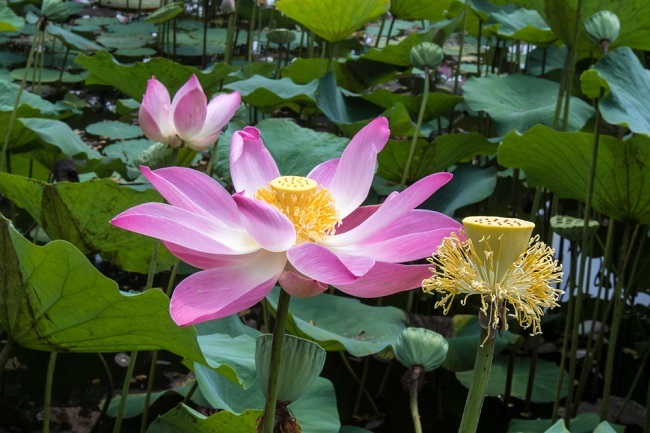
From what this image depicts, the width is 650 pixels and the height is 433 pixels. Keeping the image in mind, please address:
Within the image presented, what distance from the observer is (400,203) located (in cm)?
62

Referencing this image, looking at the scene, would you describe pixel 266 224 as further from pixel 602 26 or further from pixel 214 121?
pixel 602 26

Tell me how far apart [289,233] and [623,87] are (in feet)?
3.40

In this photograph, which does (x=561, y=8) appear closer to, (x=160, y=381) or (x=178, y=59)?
(x=160, y=381)

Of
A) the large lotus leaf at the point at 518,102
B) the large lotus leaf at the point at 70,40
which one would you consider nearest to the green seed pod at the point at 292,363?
the large lotus leaf at the point at 518,102

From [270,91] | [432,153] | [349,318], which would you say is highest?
[270,91]

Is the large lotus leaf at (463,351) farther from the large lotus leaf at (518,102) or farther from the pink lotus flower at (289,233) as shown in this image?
the pink lotus flower at (289,233)

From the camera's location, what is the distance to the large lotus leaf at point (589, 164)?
133cm

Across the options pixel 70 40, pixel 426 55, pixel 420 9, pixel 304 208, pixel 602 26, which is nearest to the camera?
pixel 304 208

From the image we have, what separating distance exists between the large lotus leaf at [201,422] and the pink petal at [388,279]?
1.04 ft

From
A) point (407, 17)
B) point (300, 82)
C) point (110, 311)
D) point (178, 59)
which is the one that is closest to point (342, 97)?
point (300, 82)

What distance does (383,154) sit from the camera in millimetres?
1902

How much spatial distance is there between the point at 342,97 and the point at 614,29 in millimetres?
845

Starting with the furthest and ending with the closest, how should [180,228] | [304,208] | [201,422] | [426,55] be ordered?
1. [426,55]
2. [201,422]
3. [304,208]
4. [180,228]

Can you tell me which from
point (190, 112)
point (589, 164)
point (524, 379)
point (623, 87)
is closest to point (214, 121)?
point (190, 112)
